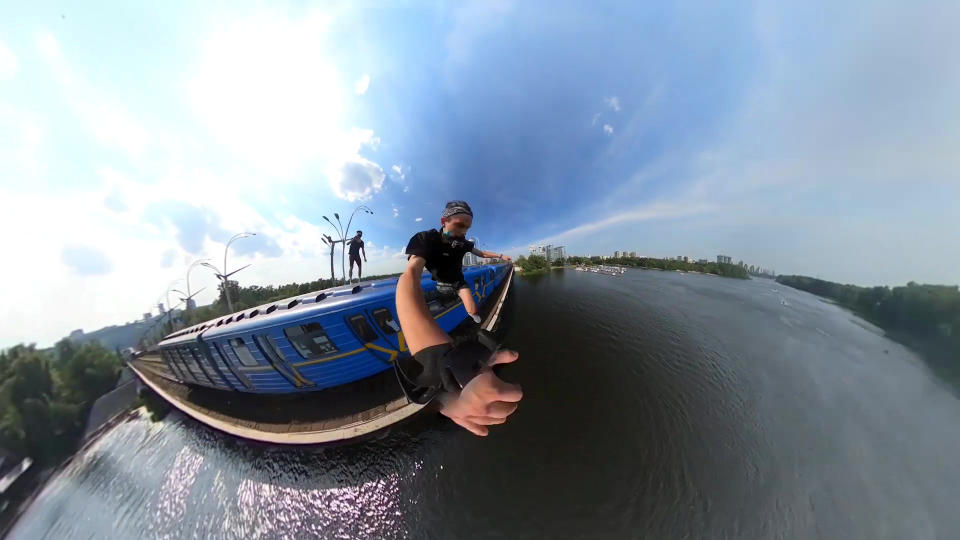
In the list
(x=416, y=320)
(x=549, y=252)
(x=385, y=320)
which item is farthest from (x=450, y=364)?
(x=549, y=252)

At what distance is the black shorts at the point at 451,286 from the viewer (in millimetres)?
1946

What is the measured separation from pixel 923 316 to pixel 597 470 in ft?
27.0

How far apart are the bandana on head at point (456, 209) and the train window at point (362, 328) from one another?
342cm

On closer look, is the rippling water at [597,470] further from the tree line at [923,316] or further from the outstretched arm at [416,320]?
the outstretched arm at [416,320]

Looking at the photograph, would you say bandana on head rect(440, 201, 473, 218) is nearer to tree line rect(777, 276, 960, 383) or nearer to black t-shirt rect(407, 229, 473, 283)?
black t-shirt rect(407, 229, 473, 283)

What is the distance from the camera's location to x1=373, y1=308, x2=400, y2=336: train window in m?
4.41

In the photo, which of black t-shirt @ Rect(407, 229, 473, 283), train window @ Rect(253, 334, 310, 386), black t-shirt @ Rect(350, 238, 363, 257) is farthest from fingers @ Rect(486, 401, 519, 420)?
train window @ Rect(253, 334, 310, 386)

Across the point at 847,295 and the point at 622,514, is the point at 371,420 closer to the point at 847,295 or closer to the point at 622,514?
the point at 622,514

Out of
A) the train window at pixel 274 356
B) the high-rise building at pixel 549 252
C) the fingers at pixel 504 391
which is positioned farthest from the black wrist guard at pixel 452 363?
the high-rise building at pixel 549 252

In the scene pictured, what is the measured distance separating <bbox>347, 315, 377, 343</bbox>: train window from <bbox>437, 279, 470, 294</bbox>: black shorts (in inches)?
108

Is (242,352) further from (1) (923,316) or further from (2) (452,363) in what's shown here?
(1) (923,316)

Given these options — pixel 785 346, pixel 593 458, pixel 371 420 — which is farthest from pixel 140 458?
pixel 785 346

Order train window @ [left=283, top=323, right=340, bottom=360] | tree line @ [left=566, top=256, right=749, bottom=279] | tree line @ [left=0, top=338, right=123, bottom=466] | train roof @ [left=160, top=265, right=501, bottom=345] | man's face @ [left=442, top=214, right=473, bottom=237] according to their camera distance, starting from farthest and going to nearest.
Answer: tree line @ [left=566, top=256, right=749, bottom=279] < tree line @ [left=0, top=338, right=123, bottom=466] < train window @ [left=283, top=323, right=340, bottom=360] < train roof @ [left=160, top=265, right=501, bottom=345] < man's face @ [left=442, top=214, right=473, bottom=237]

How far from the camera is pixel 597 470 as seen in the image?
167 inches
